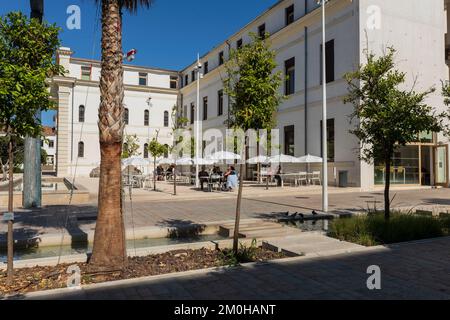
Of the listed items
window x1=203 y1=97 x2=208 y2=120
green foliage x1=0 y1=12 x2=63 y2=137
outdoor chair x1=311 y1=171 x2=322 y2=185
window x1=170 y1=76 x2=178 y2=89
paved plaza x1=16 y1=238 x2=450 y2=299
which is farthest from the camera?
window x1=170 y1=76 x2=178 y2=89

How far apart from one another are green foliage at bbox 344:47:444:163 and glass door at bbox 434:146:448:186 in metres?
18.8

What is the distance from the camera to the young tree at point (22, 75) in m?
5.66

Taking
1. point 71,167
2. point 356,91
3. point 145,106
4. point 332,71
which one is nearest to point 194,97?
point 145,106

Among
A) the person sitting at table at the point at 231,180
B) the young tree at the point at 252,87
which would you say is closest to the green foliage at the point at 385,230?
the young tree at the point at 252,87

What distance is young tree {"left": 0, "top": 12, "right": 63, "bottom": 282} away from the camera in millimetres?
5660

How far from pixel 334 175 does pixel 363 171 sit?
229 centimetres

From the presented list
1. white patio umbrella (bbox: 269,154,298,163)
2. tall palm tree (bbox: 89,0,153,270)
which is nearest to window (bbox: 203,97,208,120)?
white patio umbrella (bbox: 269,154,298,163)

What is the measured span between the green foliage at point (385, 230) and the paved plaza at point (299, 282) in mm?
1405

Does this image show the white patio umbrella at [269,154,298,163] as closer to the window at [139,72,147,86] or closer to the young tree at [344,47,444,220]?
the young tree at [344,47,444,220]

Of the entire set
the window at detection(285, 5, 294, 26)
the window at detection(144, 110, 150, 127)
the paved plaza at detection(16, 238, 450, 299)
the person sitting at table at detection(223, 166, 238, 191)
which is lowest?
the paved plaza at detection(16, 238, 450, 299)

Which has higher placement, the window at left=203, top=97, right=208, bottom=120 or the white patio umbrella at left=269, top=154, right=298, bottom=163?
the window at left=203, top=97, right=208, bottom=120

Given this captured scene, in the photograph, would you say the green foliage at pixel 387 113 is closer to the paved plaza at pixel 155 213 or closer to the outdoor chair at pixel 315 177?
the paved plaza at pixel 155 213

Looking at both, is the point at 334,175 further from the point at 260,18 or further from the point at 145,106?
the point at 145,106
